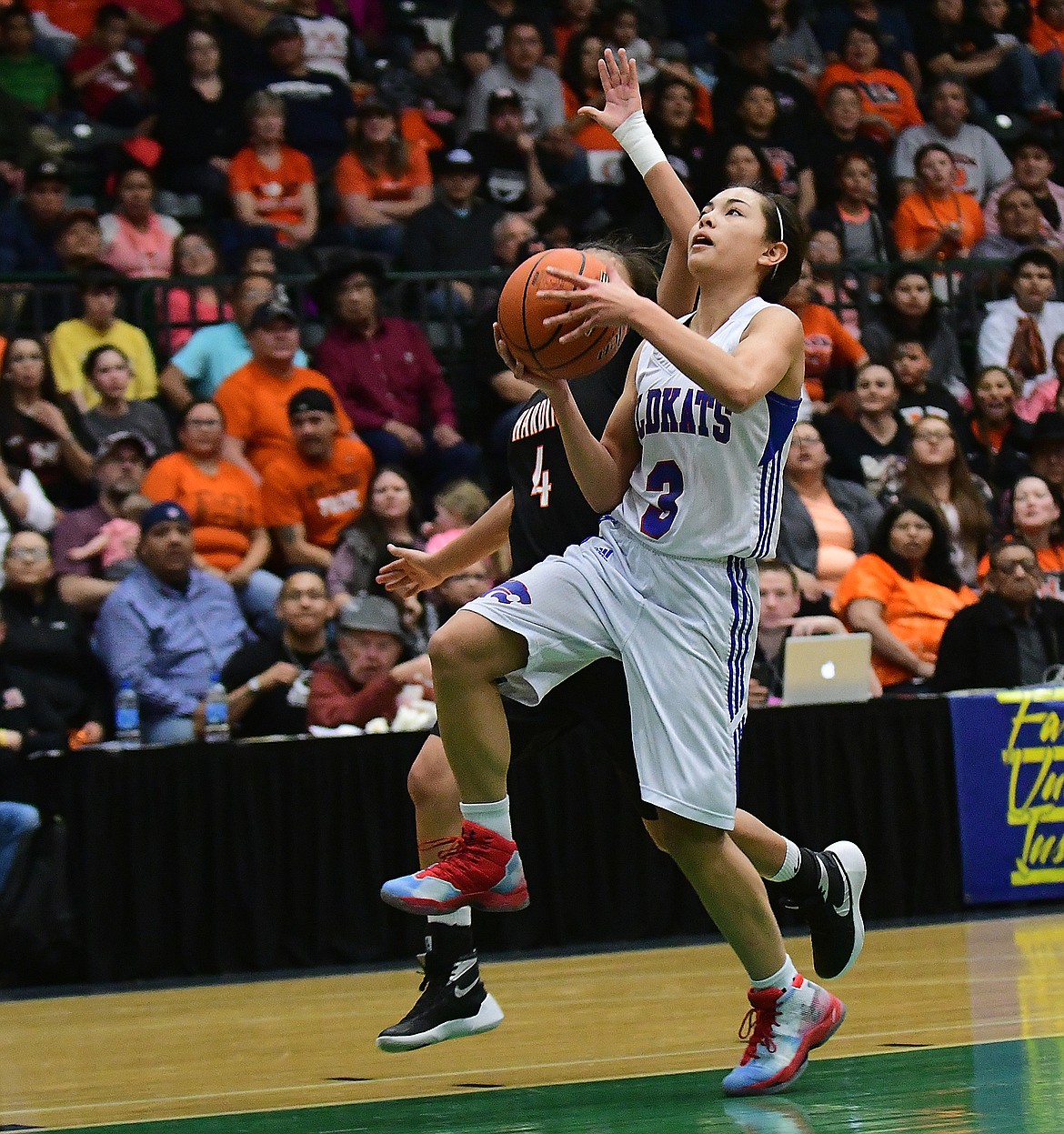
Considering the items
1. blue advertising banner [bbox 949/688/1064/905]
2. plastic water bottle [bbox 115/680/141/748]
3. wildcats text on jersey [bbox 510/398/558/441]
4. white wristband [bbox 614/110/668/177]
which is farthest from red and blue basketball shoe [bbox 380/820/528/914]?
blue advertising banner [bbox 949/688/1064/905]

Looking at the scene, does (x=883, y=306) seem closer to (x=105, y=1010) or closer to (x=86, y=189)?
(x=86, y=189)

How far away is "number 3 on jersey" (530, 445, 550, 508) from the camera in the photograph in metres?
4.81

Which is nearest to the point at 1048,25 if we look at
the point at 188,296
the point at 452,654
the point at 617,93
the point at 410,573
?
the point at 188,296

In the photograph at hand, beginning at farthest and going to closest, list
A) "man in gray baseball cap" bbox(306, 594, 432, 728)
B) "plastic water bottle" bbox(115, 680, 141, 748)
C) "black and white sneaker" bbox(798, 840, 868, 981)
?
"man in gray baseball cap" bbox(306, 594, 432, 728) < "plastic water bottle" bbox(115, 680, 141, 748) < "black and white sneaker" bbox(798, 840, 868, 981)

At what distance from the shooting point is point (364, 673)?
8.01 metres

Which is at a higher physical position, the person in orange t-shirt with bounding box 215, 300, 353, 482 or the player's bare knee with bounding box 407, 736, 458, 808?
the person in orange t-shirt with bounding box 215, 300, 353, 482

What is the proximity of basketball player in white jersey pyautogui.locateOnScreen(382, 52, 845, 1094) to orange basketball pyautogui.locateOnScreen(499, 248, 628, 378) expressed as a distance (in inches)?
2.1

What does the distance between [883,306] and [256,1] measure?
407 centimetres

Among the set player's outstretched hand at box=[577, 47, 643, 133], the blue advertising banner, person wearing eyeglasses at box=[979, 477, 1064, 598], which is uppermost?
player's outstretched hand at box=[577, 47, 643, 133]

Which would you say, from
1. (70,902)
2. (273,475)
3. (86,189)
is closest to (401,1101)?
(70,902)

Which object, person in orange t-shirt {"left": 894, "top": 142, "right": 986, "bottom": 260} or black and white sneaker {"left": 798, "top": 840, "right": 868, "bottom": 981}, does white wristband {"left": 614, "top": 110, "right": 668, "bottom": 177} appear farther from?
person in orange t-shirt {"left": 894, "top": 142, "right": 986, "bottom": 260}

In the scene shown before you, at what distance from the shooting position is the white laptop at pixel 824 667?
316 inches

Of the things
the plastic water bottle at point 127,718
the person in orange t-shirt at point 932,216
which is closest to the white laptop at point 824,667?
the plastic water bottle at point 127,718

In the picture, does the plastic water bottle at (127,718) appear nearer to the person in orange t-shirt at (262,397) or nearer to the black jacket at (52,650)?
the black jacket at (52,650)
